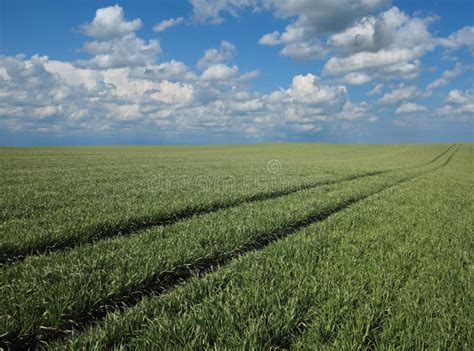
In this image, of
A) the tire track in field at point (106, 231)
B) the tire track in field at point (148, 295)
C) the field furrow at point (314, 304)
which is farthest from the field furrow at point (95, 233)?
the field furrow at point (314, 304)

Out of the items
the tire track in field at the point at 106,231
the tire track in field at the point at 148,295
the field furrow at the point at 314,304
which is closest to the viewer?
the field furrow at the point at 314,304

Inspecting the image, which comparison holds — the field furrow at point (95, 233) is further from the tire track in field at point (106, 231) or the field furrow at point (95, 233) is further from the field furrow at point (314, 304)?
the field furrow at point (314, 304)

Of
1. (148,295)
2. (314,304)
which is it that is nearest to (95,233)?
(148,295)

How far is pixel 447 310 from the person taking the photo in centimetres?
432

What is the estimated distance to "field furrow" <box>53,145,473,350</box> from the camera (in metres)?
3.63

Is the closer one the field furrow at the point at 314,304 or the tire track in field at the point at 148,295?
the field furrow at the point at 314,304

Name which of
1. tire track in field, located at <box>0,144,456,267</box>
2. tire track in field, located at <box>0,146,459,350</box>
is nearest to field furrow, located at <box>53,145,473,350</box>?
tire track in field, located at <box>0,146,459,350</box>

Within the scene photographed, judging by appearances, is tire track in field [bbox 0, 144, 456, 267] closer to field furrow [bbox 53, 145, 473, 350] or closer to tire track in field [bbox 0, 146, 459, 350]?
tire track in field [bbox 0, 146, 459, 350]

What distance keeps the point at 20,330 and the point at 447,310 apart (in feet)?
18.7

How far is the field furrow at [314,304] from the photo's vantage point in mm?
3629

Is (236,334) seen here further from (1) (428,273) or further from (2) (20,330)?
(1) (428,273)

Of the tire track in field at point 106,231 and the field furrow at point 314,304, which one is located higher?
the field furrow at point 314,304

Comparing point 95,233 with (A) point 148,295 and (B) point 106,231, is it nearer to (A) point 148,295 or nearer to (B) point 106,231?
(B) point 106,231

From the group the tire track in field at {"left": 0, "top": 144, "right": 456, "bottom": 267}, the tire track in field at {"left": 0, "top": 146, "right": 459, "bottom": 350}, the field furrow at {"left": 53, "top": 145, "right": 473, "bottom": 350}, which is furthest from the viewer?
the tire track in field at {"left": 0, "top": 144, "right": 456, "bottom": 267}
